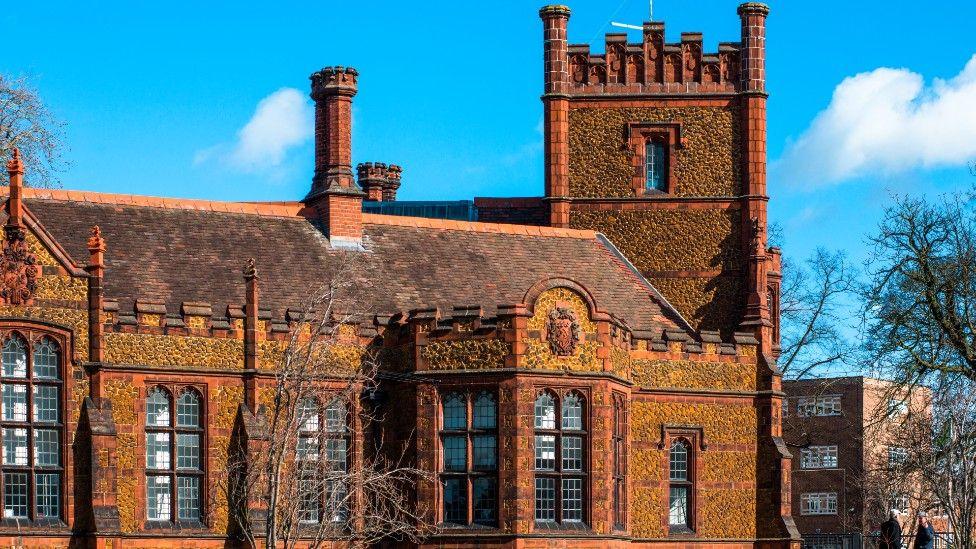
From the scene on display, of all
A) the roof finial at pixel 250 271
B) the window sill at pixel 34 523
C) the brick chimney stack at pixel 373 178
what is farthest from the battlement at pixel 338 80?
the brick chimney stack at pixel 373 178

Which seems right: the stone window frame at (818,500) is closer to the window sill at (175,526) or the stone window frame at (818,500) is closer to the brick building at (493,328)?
the brick building at (493,328)

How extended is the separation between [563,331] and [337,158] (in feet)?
25.7

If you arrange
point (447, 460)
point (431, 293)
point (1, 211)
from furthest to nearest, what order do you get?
point (431, 293) < point (447, 460) < point (1, 211)

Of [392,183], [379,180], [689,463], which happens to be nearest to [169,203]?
[689,463]

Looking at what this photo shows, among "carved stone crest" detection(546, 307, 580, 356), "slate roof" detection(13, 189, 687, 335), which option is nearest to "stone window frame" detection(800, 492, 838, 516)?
"slate roof" detection(13, 189, 687, 335)

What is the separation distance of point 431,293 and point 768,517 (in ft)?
28.3

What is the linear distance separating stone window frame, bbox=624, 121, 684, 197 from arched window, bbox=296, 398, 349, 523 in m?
12.1

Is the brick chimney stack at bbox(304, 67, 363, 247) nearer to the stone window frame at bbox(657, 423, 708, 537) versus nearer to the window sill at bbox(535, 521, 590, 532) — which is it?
the stone window frame at bbox(657, 423, 708, 537)

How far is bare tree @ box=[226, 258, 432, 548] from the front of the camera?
109ft

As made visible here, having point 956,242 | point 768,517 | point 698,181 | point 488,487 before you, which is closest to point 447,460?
point 488,487

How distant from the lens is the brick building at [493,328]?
3528 centimetres

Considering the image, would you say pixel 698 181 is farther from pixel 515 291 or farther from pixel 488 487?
pixel 488 487

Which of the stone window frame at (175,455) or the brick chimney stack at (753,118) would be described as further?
the brick chimney stack at (753,118)

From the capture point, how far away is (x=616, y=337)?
38.7m
